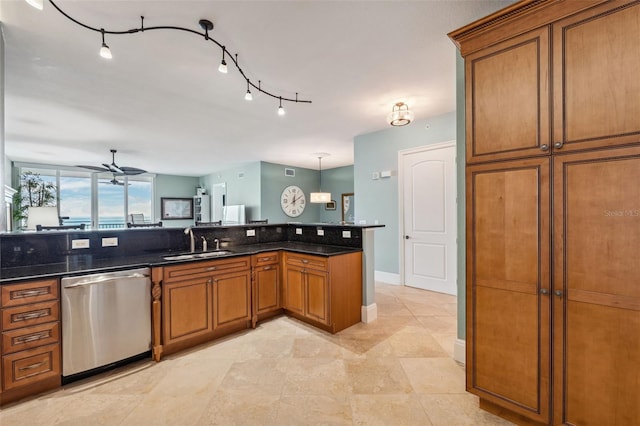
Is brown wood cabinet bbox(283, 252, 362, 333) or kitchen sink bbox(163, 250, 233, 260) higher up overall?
kitchen sink bbox(163, 250, 233, 260)

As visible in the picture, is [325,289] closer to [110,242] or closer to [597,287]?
[597,287]

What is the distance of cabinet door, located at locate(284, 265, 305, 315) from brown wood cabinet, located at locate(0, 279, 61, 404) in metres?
2.01

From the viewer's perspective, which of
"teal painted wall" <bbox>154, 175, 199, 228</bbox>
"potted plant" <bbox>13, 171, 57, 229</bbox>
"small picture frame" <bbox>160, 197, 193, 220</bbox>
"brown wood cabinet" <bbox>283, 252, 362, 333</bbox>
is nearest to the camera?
"brown wood cabinet" <bbox>283, 252, 362, 333</bbox>

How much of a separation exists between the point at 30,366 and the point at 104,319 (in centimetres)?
46

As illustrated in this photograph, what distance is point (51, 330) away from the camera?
190 centimetres

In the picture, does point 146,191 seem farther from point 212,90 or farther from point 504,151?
point 504,151

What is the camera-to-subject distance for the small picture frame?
31.3 feet

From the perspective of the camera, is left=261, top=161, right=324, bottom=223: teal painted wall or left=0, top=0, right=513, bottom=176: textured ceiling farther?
left=261, top=161, right=324, bottom=223: teal painted wall

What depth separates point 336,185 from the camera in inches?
334

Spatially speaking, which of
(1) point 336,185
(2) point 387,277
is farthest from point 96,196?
(2) point 387,277

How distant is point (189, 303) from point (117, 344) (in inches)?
23.2

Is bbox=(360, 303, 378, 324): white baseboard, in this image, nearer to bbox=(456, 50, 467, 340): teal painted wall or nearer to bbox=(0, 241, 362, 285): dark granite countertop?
bbox=(0, 241, 362, 285): dark granite countertop

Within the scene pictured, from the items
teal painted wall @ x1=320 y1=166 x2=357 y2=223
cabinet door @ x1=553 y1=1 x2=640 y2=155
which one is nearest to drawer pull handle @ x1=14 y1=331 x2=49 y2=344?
cabinet door @ x1=553 y1=1 x2=640 y2=155

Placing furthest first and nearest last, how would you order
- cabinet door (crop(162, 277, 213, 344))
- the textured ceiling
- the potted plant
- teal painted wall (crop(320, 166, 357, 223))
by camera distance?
1. teal painted wall (crop(320, 166, 357, 223))
2. the potted plant
3. cabinet door (crop(162, 277, 213, 344))
4. the textured ceiling
